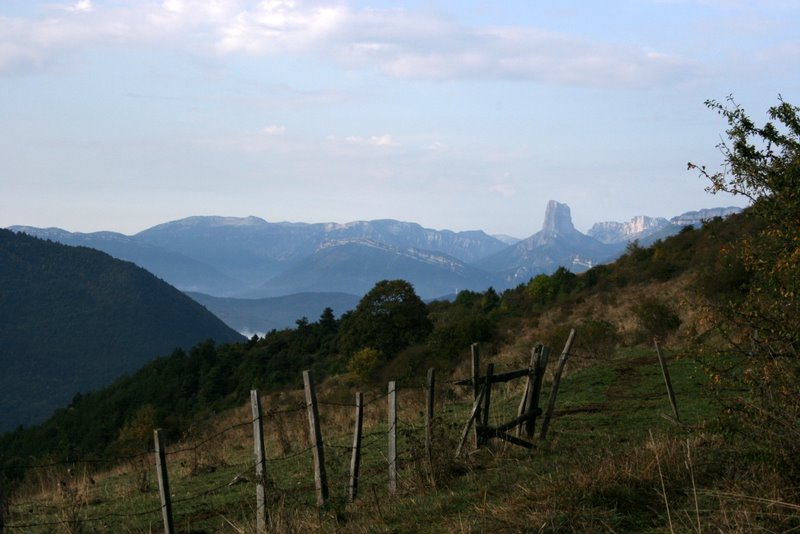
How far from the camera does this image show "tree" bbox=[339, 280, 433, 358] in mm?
47550

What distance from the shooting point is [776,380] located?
8289 mm

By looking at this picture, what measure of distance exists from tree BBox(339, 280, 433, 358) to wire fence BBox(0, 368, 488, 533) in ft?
77.6

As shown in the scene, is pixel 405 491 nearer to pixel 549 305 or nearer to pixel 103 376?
pixel 549 305

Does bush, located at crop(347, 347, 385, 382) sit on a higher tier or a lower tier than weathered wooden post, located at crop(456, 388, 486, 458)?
lower

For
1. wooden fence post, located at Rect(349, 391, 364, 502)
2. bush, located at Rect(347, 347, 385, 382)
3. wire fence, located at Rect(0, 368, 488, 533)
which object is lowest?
bush, located at Rect(347, 347, 385, 382)

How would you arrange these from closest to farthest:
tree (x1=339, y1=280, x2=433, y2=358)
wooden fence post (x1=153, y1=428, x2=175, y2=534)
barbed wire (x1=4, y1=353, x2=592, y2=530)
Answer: wooden fence post (x1=153, y1=428, x2=175, y2=534) → barbed wire (x1=4, y1=353, x2=592, y2=530) → tree (x1=339, y1=280, x2=433, y2=358)

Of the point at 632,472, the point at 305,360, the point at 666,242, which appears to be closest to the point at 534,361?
the point at 632,472

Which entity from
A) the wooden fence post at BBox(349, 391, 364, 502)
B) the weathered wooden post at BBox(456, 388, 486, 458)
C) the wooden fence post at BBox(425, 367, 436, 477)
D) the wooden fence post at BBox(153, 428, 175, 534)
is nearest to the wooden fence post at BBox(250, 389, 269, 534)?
the wooden fence post at BBox(153, 428, 175, 534)

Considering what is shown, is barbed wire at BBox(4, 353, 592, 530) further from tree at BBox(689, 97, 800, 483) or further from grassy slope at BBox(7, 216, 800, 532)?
tree at BBox(689, 97, 800, 483)

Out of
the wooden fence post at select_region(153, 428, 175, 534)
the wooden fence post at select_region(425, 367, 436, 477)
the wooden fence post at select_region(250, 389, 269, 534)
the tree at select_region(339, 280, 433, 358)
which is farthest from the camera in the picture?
the tree at select_region(339, 280, 433, 358)

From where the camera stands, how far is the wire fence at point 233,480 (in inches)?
444

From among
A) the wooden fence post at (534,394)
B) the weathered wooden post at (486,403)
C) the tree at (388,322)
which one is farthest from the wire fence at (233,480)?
the tree at (388,322)

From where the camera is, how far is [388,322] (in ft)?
159

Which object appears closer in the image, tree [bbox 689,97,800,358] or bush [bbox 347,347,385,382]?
tree [bbox 689,97,800,358]
